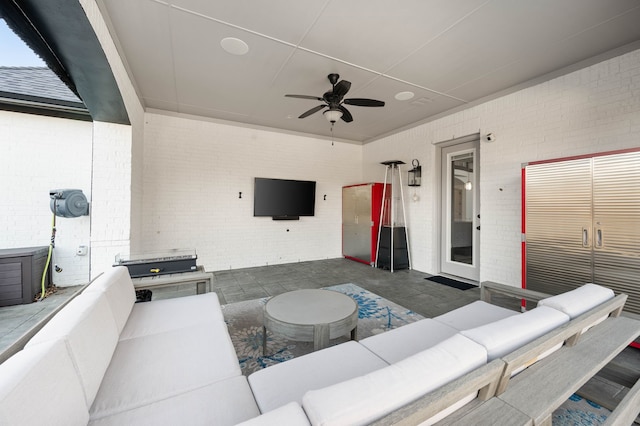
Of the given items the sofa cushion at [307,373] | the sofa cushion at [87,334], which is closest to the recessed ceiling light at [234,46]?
the sofa cushion at [87,334]

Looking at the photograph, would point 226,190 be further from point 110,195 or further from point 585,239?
point 585,239

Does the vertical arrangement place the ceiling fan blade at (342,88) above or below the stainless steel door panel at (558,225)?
above

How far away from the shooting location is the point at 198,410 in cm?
108

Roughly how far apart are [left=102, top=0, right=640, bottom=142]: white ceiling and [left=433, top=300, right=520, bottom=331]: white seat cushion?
270 cm

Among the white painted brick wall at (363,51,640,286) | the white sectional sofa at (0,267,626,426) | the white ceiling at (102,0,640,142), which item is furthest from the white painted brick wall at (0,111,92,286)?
the white painted brick wall at (363,51,640,286)

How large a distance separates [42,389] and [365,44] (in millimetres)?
3463

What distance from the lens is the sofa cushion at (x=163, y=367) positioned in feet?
3.83

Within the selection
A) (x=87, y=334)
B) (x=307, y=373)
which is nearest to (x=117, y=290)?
(x=87, y=334)

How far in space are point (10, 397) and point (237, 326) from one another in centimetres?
214

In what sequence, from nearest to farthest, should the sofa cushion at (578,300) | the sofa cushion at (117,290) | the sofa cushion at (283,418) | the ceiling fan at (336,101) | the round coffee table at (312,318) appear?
1. the sofa cushion at (283,418)
2. the sofa cushion at (578,300)
3. the sofa cushion at (117,290)
4. the round coffee table at (312,318)
5. the ceiling fan at (336,101)

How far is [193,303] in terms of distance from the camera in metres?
2.23

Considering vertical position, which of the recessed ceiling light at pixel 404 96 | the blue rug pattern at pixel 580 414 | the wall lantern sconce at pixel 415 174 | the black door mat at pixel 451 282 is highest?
the recessed ceiling light at pixel 404 96

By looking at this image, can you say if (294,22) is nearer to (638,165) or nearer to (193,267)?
(193,267)

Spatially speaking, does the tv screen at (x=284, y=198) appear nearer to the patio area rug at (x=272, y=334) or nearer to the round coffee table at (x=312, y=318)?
the patio area rug at (x=272, y=334)
